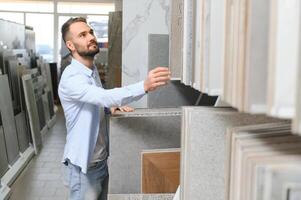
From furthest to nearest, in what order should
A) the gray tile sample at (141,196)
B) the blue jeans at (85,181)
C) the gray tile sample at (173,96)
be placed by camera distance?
1. the blue jeans at (85,181)
2. the gray tile sample at (173,96)
3. the gray tile sample at (141,196)

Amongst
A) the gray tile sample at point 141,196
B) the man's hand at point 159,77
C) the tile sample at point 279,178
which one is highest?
the man's hand at point 159,77

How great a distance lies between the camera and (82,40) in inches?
89.9

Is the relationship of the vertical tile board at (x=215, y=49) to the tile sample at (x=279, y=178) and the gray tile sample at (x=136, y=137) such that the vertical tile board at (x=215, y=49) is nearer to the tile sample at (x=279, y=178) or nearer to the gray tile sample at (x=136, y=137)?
the tile sample at (x=279, y=178)

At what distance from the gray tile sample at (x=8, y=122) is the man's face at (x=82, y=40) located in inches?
93.9

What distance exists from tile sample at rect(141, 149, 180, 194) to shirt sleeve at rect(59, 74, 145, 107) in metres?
0.26

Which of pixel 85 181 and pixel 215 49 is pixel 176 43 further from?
pixel 85 181

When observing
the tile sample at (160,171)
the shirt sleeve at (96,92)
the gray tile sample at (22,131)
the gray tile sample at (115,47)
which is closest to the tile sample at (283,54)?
the tile sample at (160,171)

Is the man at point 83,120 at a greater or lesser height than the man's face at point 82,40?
lesser

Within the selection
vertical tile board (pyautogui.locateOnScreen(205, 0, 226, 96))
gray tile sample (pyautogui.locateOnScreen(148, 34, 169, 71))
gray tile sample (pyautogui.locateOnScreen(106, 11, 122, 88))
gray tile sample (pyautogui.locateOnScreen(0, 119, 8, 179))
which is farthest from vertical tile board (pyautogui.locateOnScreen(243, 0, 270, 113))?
gray tile sample (pyautogui.locateOnScreen(0, 119, 8, 179))

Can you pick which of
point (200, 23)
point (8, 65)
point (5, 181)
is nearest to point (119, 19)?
point (8, 65)

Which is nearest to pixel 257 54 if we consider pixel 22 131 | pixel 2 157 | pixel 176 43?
pixel 176 43

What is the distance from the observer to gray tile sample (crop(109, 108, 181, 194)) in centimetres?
170

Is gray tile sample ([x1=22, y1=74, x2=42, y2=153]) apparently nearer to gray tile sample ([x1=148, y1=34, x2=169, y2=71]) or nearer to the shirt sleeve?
the shirt sleeve

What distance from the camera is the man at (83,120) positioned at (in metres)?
2.10
